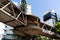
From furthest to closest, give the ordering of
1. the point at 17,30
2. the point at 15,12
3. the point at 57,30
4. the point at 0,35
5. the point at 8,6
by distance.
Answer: the point at 0,35 < the point at 57,30 < the point at 17,30 < the point at 15,12 < the point at 8,6

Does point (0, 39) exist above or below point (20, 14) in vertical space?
below

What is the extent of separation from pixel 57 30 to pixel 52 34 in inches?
45.7

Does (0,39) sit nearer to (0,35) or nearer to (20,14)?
(0,35)

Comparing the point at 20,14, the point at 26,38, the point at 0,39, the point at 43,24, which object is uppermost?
the point at 20,14

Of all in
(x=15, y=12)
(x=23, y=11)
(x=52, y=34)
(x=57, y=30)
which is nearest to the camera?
(x=15, y=12)

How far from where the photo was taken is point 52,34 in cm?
1343

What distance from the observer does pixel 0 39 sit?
2808 centimetres

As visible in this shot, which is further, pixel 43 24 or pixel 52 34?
pixel 52 34

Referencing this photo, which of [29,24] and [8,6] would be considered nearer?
[8,6]

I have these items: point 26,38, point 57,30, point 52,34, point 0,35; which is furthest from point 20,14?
point 0,35

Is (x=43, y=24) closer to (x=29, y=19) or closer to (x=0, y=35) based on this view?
(x=29, y=19)

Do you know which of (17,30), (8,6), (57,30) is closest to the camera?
(8,6)

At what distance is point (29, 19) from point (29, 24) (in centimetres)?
33

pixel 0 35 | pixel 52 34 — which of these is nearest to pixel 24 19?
pixel 52 34
